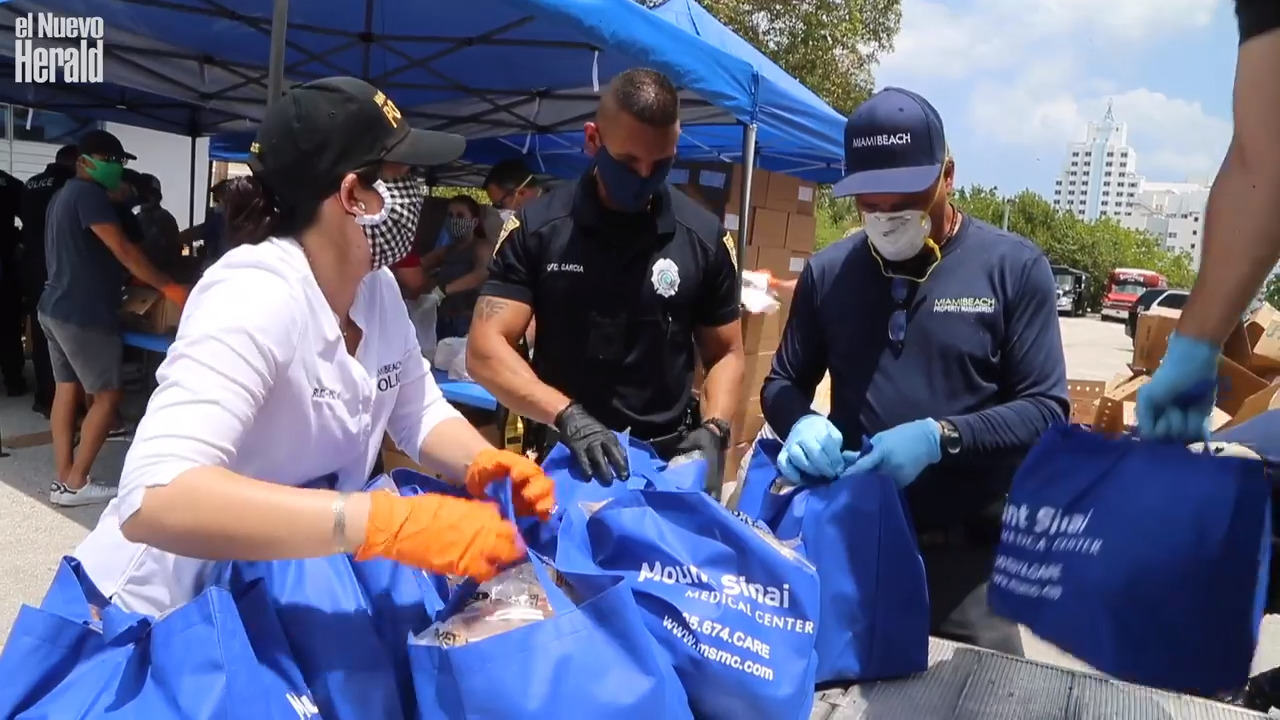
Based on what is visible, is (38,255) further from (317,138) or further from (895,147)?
(895,147)

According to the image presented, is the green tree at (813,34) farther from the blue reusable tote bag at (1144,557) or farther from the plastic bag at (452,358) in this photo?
the blue reusable tote bag at (1144,557)

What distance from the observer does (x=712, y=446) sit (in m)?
2.23

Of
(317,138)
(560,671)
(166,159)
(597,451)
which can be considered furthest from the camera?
(166,159)

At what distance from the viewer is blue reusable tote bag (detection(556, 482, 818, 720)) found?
1.12 m

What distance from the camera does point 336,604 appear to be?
112 cm

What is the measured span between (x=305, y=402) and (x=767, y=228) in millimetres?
5326

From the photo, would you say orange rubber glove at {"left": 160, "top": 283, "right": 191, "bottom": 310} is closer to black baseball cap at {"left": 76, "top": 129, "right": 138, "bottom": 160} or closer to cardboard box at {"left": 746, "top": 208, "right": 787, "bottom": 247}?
black baseball cap at {"left": 76, "top": 129, "right": 138, "bottom": 160}

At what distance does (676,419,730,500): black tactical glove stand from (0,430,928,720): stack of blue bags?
0.86 m

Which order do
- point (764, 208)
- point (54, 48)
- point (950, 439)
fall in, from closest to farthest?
point (950, 439) → point (54, 48) → point (764, 208)

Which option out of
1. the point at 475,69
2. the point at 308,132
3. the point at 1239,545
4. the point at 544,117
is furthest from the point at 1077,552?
the point at 544,117

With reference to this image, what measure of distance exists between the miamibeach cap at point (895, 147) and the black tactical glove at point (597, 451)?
2.45 ft

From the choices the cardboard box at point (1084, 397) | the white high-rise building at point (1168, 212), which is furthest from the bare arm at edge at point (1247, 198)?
the white high-rise building at point (1168, 212)

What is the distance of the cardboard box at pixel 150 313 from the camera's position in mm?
5277

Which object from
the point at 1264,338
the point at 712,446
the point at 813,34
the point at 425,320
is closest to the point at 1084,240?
the point at 813,34
